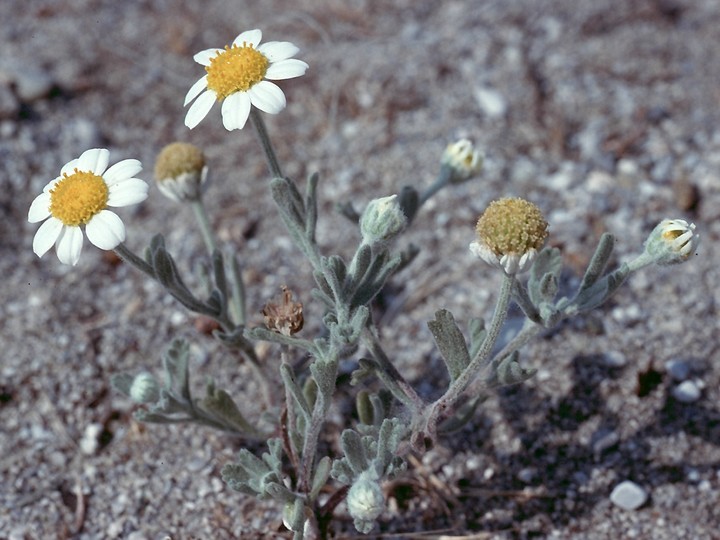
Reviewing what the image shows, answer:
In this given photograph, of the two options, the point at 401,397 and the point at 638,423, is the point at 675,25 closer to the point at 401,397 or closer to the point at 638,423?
the point at 638,423

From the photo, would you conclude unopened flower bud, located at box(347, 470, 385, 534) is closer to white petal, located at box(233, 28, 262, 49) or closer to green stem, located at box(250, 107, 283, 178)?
green stem, located at box(250, 107, 283, 178)

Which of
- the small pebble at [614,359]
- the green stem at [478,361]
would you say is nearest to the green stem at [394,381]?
the green stem at [478,361]

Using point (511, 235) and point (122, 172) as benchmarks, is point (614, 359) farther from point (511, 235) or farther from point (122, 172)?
point (122, 172)

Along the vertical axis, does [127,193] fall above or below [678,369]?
above

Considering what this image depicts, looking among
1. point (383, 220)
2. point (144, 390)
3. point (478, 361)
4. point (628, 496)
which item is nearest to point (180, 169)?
point (144, 390)

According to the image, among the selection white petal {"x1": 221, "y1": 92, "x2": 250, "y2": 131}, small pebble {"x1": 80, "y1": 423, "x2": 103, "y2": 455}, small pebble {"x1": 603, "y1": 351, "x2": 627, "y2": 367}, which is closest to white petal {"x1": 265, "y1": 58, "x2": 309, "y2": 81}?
white petal {"x1": 221, "y1": 92, "x2": 250, "y2": 131}

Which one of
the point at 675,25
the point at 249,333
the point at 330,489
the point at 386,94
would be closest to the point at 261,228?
the point at 386,94

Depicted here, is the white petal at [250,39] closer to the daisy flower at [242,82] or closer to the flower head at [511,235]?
the daisy flower at [242,82]

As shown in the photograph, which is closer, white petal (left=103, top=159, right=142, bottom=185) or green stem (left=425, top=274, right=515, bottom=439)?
green stem (left=425, top=274, right=515, bottom=439)
